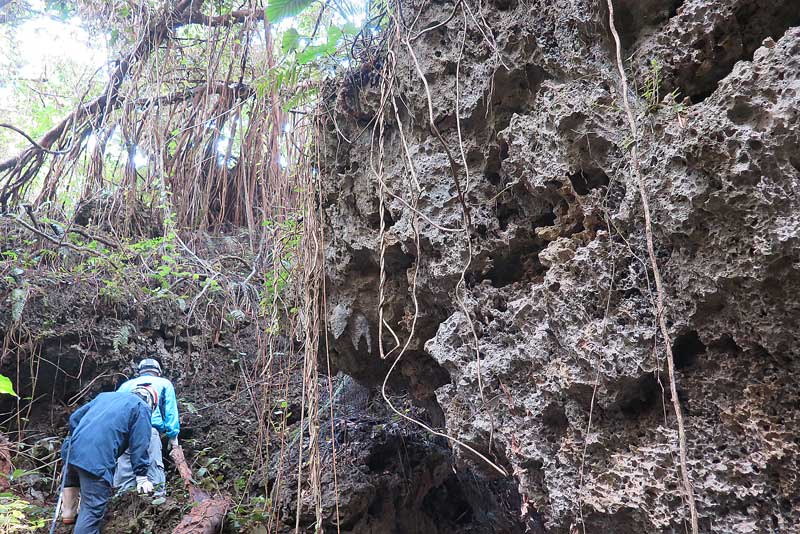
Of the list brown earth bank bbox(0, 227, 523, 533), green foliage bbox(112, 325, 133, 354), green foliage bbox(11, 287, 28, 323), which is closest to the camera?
brown earth bank bbox(0, 227, 523, 533)

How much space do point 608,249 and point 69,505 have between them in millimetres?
3691

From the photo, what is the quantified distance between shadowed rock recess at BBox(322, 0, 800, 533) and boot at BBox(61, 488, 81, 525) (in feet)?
8.76

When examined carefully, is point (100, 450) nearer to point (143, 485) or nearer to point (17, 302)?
point (143, 485)

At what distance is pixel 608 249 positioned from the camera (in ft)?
5.58

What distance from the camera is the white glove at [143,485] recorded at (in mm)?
3570

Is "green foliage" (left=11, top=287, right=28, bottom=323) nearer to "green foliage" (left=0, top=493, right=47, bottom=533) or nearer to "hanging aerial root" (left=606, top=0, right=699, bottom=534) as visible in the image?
"green foliage" (left=0, top=493, right=47, bottom=533)

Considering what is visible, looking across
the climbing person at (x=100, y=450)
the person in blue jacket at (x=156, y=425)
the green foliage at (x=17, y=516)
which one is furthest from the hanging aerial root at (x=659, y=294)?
the person in blue jacket at (x=156, y=425)

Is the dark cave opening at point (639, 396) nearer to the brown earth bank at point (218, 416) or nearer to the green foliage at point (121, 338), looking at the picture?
the brown earth bank at point (218, 416)

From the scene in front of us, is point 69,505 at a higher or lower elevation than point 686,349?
lower

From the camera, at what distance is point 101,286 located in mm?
4562

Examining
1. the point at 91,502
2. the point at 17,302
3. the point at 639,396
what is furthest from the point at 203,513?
the point at 639,396

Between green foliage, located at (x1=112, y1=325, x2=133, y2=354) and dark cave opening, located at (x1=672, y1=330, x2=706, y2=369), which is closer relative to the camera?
dark cave opening, located at (x1=672, y1=330, x2=706, y2=369)

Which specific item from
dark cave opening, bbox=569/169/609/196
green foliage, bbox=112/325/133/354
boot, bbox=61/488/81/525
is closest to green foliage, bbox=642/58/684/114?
dark cave opening, bbox=569/169/609/196

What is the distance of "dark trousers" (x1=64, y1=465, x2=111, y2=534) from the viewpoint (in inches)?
128
